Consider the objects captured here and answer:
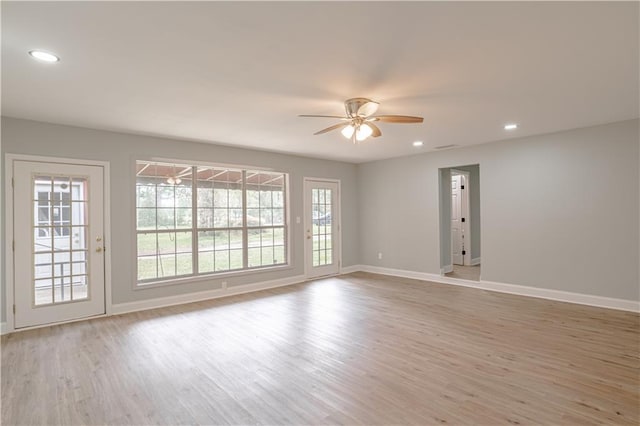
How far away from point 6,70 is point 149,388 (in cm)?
280

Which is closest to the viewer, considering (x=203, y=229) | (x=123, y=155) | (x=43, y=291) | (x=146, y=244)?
(x=43, y=291)

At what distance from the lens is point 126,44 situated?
234 cm

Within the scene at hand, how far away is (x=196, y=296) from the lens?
545cm

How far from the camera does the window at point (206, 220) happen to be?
17.0ft

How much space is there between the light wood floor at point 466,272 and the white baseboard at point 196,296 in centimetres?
323

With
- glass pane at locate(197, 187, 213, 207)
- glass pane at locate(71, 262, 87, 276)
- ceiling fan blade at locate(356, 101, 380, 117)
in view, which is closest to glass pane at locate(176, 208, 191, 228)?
glass pane at locate(197, 187, 213, 207)

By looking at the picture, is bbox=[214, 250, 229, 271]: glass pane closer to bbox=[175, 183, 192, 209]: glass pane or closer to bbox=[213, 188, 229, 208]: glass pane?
bbox=[213, 188, 229, 208]: glass pane

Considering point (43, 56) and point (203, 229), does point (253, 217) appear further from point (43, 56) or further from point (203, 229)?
point (43, 56)

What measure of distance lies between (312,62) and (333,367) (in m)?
2.59

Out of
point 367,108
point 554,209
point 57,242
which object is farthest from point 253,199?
point 554,209

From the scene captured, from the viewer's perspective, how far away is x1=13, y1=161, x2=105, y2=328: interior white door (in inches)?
162

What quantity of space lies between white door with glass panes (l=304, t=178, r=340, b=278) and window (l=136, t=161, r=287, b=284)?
58 centimetres

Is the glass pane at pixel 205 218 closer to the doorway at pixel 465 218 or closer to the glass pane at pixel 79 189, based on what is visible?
the glass pane at pixel 79 189

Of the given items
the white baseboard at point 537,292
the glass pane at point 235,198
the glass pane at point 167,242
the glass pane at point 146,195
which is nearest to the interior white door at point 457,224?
the white baseboard at point 537,292
